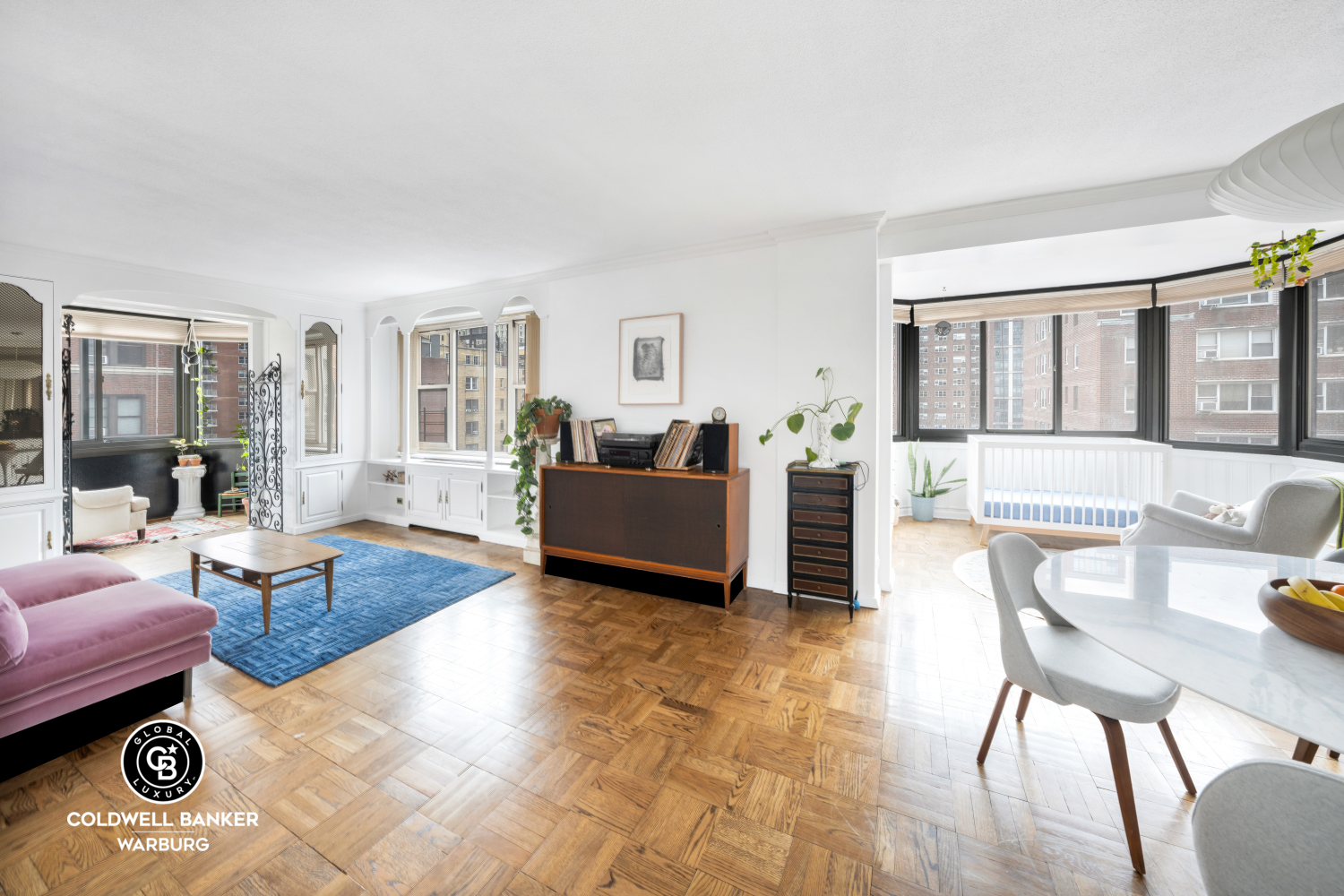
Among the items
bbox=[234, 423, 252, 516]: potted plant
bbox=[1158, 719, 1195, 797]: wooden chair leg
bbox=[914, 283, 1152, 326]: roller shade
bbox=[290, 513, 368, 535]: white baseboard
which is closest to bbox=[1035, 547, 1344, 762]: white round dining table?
bbox=[1158, 719, 1195, 797]: wooden chair leg

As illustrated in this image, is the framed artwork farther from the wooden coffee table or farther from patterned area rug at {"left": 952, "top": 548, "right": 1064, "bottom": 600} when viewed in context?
patterned area rug at {"left": 952, "top": 548, "right": 1064, "bottom": 600}

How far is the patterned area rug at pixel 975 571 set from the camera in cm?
373

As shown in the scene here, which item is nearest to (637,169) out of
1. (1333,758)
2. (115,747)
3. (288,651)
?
(288,651)

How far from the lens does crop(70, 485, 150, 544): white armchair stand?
4848 millimetres

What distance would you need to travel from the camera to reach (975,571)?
411 cm

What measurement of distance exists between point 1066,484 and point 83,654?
6343 mm

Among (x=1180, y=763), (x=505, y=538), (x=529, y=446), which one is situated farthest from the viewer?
(x=505, y=538)

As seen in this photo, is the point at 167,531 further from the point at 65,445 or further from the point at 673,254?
the point at 673,254

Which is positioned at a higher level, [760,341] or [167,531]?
[760,341]

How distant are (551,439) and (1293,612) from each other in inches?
162

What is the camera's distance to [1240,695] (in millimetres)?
940

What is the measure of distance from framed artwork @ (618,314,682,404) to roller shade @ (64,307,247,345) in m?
5.30

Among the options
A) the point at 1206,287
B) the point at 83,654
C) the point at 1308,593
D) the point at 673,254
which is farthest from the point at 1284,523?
the point at 83,654

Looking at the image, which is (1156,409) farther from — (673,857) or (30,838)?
(30,838)
